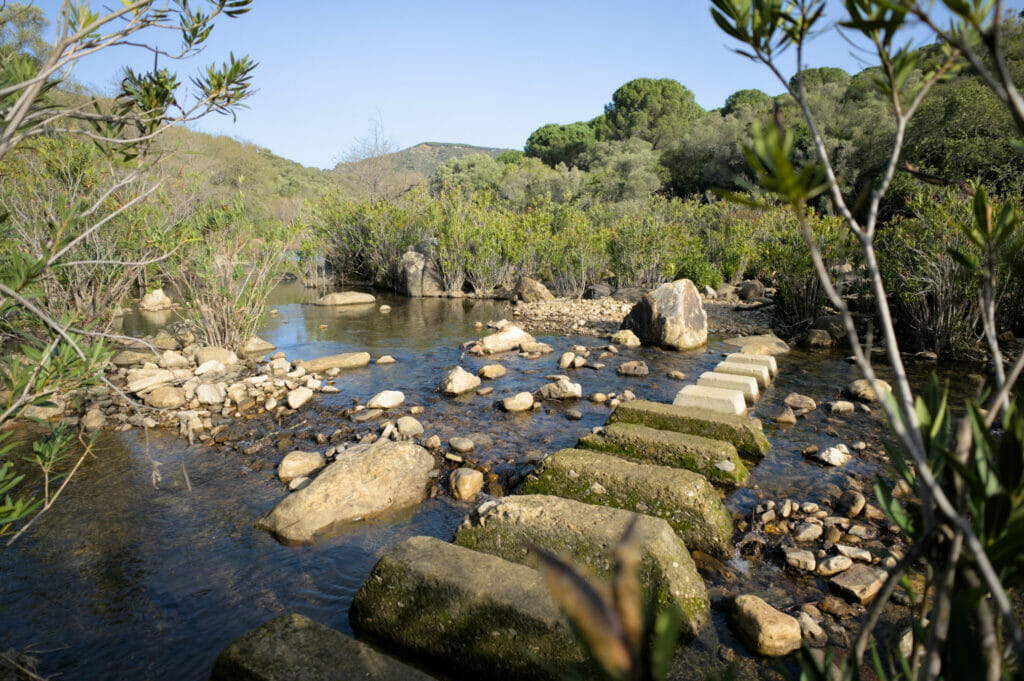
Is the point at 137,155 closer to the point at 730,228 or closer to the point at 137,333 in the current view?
the point at 137,333

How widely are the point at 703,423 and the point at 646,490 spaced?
1.72m

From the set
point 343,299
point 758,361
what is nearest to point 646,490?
point 758,361

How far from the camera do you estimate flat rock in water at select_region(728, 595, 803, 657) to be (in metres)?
3.28

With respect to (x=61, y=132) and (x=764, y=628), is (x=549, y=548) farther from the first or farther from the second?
(x=61, y=132)

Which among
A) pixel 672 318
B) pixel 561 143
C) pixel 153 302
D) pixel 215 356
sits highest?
pixel 561 143

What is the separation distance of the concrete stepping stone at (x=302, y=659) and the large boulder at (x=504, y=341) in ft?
26.8

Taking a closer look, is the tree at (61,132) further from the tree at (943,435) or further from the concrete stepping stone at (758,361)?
the concrete stepping stone at (758,361)

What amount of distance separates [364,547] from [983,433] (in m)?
4.30

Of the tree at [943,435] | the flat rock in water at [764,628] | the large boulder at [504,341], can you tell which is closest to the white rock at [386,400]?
the large boulder at [504,341]

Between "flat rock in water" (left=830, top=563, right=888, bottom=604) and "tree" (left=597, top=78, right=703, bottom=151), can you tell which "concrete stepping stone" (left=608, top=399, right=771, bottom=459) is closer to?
"flat rock in water" (left=830, top=563, right=888, bottom=604)

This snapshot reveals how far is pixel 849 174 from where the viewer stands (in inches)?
985

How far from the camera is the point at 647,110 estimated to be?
52.2 meters

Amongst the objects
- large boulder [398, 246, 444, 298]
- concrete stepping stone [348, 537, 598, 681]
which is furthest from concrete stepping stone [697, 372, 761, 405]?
large boulder [398, 246, 444, 298]

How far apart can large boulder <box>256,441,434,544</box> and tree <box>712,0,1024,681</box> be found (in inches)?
167
